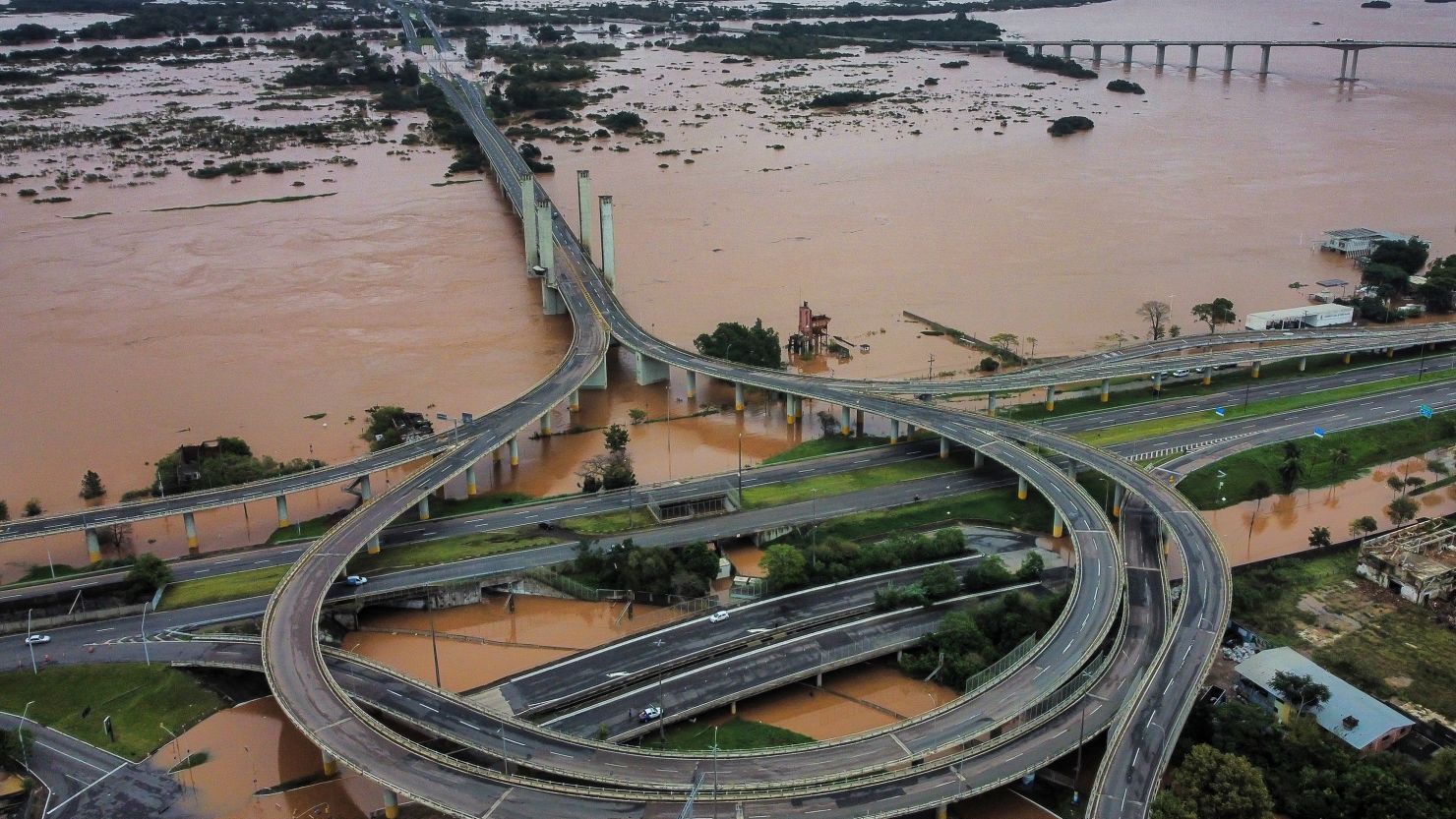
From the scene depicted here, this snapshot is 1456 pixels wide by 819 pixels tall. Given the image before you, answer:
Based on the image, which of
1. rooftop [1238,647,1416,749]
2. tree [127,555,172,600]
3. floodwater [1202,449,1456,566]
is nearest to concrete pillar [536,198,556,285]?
tree [127,555,172,600]

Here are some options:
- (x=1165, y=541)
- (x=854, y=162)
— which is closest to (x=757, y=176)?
(x=854, y=162)

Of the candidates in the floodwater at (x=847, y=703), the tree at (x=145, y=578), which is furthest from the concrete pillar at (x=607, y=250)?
the floodwater at (x=847, y=703)

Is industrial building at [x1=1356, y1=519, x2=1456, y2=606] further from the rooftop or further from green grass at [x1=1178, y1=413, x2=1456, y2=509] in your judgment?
the rooftop

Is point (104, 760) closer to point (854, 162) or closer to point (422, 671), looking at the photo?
point (422, 671)

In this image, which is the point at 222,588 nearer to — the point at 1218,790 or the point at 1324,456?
the point at 1218,790

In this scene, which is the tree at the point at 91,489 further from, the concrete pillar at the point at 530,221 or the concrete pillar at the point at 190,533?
the concrete pillar at the point at 530,221

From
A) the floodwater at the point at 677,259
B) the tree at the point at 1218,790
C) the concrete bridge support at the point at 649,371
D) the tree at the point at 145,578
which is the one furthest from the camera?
the concrete bridge support at the point at 649,371
